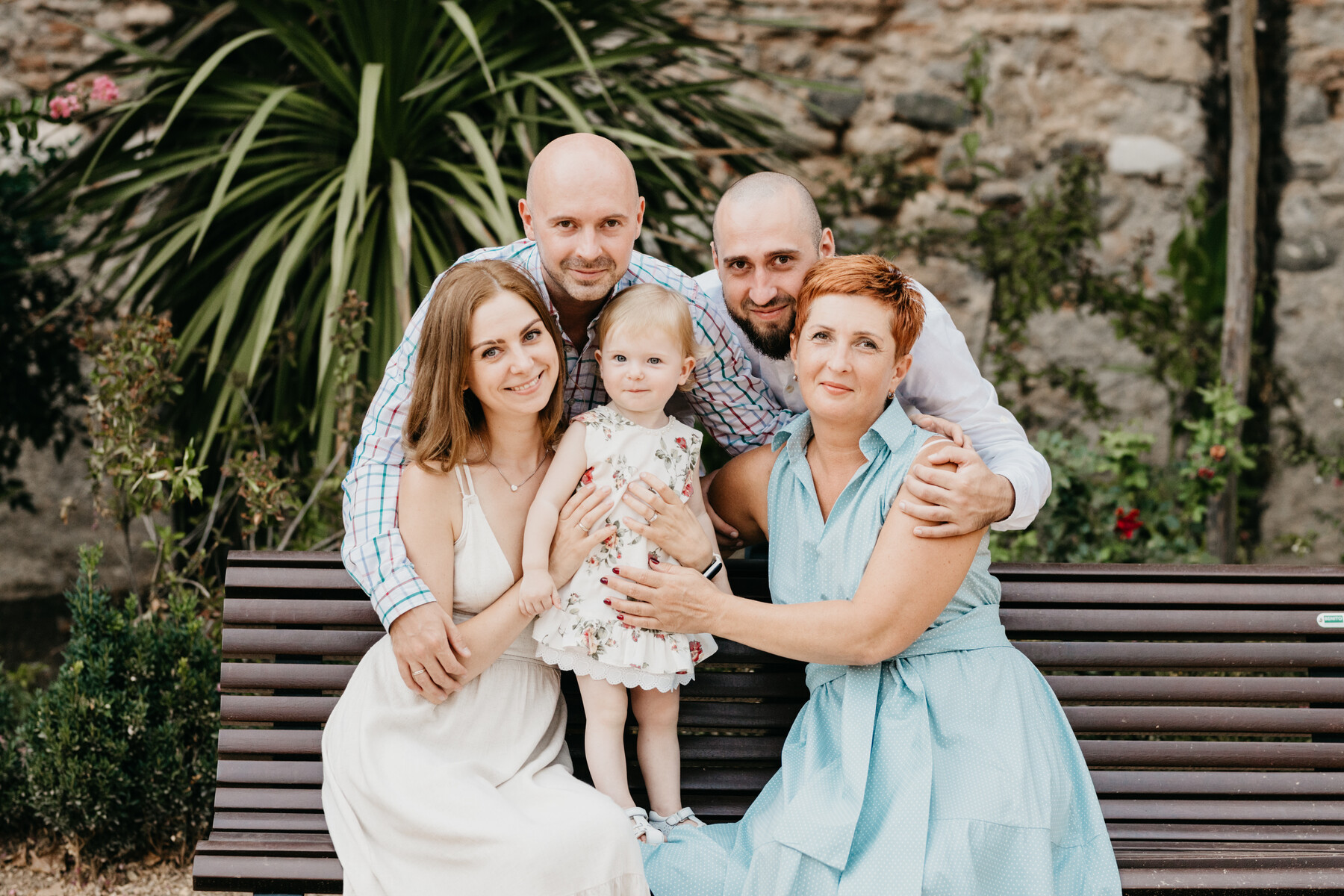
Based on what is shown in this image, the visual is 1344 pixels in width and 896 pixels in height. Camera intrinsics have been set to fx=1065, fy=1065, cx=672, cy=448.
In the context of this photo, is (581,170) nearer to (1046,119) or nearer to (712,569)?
(712,569)

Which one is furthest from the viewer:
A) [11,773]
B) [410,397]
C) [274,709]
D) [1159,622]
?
[11,773]

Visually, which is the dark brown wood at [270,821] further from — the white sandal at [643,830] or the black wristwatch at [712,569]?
the black wristwatch at [712,569]

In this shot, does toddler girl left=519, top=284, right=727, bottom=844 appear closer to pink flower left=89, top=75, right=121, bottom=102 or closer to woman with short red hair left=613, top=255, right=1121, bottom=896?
woman with short red hair left=613, top=255, right=1121, bottom=896

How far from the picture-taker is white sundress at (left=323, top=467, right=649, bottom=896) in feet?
5.68

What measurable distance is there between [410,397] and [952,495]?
994mm

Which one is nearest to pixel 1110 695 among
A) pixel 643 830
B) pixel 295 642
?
pixel 643 830

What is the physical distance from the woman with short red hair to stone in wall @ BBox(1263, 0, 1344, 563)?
2.92 m

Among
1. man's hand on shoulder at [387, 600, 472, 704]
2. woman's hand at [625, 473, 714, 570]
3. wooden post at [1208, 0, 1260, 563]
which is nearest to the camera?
man's hand on shoulder at [387, 600, 472, 704]

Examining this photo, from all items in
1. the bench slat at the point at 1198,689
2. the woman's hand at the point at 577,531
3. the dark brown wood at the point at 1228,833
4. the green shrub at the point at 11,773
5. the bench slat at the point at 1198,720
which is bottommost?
the green shrub at the point at 11,773

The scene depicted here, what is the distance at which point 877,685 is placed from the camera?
1.89 metres

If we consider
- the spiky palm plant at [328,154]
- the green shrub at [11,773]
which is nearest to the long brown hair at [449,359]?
the spiky palm plant at [328,154]

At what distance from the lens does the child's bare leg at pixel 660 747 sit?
1.99 meters

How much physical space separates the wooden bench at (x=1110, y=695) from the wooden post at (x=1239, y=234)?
1661mm

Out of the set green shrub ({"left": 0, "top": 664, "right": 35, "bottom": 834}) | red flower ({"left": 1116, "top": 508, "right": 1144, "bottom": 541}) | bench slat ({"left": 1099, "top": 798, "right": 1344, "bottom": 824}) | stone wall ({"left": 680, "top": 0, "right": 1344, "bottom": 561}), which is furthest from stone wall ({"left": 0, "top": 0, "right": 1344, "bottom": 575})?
bench slat ({"left": 1099, "top": 798, "right": 1344, "bottom": 824})
